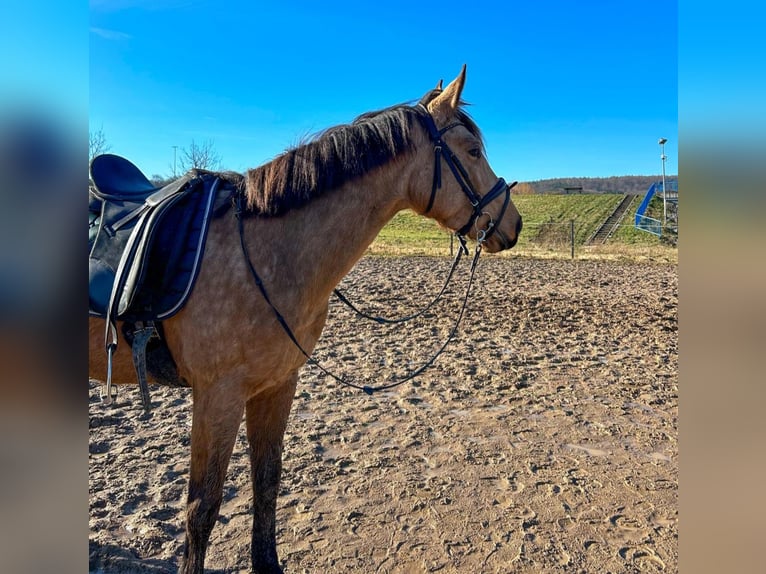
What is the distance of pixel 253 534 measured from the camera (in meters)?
2.52

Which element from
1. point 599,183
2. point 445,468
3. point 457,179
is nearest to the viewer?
point 457,179

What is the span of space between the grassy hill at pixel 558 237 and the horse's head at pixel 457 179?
205 inches

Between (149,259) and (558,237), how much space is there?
23326mm

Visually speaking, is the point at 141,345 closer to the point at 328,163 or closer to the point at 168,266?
the point at 168,266

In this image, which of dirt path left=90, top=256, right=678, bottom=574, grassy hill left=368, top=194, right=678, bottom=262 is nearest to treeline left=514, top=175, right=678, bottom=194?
grassy hill left=368, top=194, right=678, bottom=262

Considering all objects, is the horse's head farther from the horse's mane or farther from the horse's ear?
the horse's mane

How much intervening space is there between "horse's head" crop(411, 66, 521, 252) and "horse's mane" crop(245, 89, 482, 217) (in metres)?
0.13

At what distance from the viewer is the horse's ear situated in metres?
2.26

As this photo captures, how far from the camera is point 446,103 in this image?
2.30m

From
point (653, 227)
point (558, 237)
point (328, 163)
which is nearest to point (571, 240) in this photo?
point (558, 237)

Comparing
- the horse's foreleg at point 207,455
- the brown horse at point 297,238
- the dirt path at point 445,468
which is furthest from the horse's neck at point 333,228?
the dirt path at point 445,468

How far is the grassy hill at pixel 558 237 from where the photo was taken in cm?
1966
